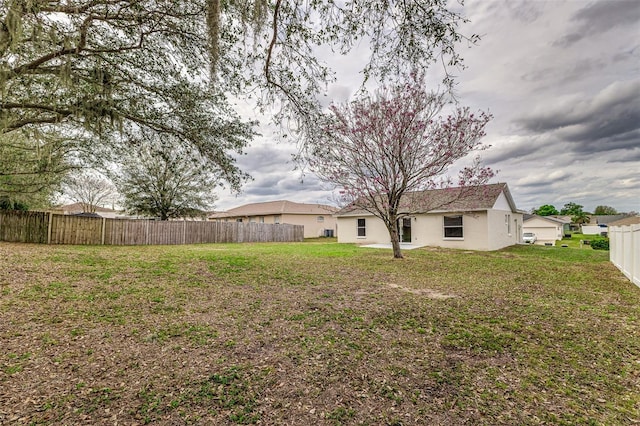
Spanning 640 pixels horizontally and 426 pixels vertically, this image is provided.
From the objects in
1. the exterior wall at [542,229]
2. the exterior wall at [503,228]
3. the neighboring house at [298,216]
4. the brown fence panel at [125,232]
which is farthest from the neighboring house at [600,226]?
the brown fence panel at [125,232]

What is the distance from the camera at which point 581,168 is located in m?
13.0

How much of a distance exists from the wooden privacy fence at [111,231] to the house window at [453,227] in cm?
1282

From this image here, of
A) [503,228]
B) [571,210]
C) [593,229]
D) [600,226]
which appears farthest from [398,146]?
[571,210]

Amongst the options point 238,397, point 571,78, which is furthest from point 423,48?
point 571,78

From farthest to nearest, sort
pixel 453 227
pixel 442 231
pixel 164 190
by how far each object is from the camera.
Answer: pixel 164 190 → pixel 442 231 → pixel 453 227

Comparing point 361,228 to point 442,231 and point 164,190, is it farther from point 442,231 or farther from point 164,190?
point 164,190

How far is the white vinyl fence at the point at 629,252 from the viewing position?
6.50 meters

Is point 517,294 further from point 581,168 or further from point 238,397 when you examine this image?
point 581,168

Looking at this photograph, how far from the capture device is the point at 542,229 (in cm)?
3572

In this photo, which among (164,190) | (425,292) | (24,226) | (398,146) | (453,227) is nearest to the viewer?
(425,292)

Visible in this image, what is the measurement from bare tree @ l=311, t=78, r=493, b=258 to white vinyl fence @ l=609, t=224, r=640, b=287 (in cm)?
398

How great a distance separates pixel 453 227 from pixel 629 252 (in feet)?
27.8

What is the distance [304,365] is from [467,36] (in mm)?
4531

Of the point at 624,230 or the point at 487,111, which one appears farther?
the point at 487,111
